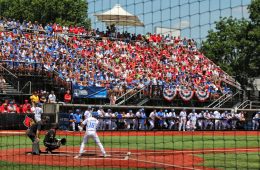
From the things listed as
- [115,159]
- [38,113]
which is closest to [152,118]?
[38,113]

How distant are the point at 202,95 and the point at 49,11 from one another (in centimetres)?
2811

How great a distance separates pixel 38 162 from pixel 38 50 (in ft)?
58.9

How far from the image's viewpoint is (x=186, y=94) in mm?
31578

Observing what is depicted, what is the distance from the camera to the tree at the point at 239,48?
97.2 ft

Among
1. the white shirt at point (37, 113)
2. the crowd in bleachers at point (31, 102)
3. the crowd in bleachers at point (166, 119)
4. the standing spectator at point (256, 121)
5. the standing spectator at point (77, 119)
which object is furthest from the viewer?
the standing spectator at point (256, 121)

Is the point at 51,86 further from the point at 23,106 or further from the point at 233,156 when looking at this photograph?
the point at 233,156

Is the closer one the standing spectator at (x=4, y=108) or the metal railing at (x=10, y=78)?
the standing spectator at (x=4, y=108)

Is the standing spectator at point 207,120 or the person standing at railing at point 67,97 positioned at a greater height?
the person standing at railing at point 67,97

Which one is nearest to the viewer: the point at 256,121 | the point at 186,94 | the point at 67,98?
Result: the point at 67,98

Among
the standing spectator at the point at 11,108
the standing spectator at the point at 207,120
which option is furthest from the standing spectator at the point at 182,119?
the standing spectator at the point at 11,108

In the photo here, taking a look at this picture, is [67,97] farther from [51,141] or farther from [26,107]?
[51,141]

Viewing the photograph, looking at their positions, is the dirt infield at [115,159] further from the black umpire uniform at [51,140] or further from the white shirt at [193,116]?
the white shirt at [193,116]

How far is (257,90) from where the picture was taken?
114 feet

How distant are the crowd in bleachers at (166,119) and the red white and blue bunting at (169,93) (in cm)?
78
